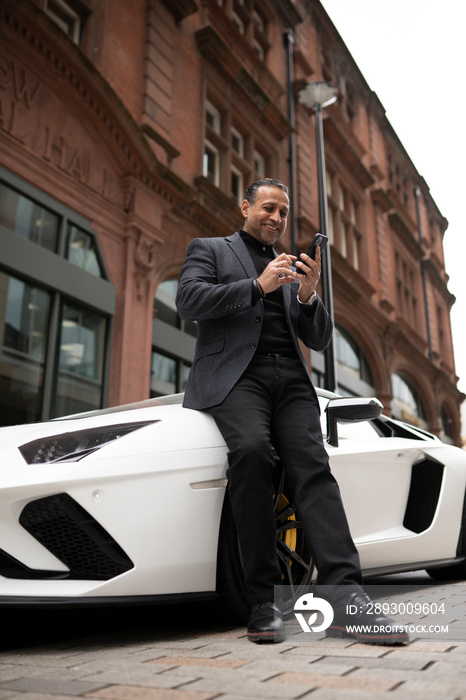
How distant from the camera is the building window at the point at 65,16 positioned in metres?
8.57

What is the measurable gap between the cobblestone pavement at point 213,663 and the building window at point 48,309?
4.57 m

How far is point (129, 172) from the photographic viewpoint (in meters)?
8.68

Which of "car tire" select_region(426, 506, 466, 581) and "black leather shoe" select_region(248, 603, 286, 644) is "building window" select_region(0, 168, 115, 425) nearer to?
"car tire" select_region(426, 506, 466, 581)

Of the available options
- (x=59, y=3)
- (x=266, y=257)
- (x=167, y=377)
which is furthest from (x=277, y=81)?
(x=266, y=257)

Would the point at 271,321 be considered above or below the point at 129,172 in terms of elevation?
below

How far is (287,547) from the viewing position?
98.4 inches

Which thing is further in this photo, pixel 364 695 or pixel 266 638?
pixel 266 638

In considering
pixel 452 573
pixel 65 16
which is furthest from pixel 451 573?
pixel 65 16

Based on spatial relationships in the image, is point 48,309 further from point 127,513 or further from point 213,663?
point 213,663

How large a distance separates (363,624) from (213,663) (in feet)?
1.74

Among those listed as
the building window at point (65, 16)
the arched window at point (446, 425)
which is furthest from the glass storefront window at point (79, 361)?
the arched window at point (446, 425)

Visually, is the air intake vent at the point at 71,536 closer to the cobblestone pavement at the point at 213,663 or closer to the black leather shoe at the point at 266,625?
the cobblestone pavement at the point at 213,663

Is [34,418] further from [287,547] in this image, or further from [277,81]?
[277,81]

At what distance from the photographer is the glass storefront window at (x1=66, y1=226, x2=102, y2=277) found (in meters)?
7.85
